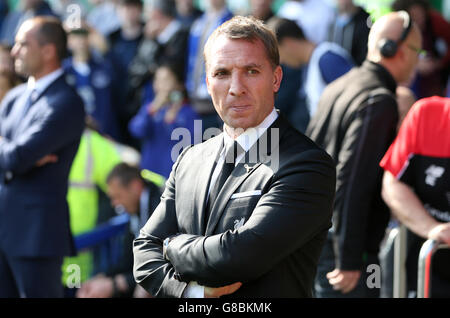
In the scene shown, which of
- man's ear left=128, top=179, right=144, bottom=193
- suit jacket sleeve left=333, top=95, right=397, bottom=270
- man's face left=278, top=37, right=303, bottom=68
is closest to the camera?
suit jacket sleeve left=333, top=95, right=397, bottom=270

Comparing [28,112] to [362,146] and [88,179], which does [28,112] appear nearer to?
[88,179]

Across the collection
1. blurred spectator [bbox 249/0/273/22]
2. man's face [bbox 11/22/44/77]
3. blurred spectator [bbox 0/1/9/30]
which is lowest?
man's face [bbox 11/22/44/77]

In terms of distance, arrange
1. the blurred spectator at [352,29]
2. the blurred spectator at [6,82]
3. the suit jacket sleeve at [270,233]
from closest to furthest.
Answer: the suit jacket sleeve at [270,233] < the blurred spectator at [6,82] < the blurred spectator at [352,29]

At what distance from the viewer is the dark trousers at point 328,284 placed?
443cm

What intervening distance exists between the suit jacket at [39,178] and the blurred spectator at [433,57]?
3978 mm

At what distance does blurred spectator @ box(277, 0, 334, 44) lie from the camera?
808cm

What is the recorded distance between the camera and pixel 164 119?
326 inches

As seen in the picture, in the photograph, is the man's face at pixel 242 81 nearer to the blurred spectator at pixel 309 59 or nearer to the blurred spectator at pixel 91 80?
the blurred spectator at pixel 309 59

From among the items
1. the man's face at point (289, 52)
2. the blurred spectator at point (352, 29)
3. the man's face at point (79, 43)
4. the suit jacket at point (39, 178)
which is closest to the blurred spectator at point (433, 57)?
the blurred spectator at point (352, 29)

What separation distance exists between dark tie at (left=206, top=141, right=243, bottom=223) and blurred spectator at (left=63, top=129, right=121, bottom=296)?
406 centimetres

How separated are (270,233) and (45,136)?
263 centimetres

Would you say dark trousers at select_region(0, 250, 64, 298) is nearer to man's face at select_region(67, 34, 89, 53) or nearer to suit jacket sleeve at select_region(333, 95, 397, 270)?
suit jacket sleeve at select_region(333, 95, 397, 270)

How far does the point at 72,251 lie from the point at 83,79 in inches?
180

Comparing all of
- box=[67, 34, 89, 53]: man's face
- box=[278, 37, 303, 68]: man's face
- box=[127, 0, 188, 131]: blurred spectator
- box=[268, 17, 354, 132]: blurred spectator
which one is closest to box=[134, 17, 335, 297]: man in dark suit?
box=[268, 17, 354, 132]: blurred spectator
